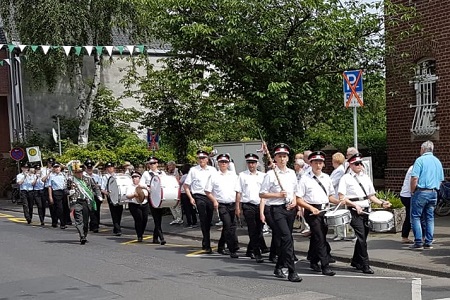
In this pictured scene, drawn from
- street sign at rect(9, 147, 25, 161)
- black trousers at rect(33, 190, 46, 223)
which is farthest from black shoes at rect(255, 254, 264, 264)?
street sign at rect(9, 147, 25, 161)

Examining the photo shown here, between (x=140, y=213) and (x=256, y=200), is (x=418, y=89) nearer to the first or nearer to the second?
(x=256, y=200)

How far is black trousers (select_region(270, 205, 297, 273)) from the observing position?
9352mm

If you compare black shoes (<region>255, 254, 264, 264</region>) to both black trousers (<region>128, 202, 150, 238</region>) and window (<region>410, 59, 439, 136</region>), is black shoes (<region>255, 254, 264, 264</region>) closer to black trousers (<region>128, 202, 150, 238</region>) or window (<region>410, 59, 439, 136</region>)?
black trousers (<region>128, 202, 150, 238</region>)

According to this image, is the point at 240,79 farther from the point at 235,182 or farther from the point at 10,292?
the point at 10,292

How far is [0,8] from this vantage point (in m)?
30.0

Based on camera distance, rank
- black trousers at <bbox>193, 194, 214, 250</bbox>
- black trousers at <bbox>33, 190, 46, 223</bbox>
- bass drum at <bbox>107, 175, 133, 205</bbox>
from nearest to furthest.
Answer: black trousers at <bbox>193, 194, 214, 250</bbox>, bass drum at <bbox>107, 175, 133, 205</bbox>, black trousers at <bbox>33, 190, 46, 223</bbox>

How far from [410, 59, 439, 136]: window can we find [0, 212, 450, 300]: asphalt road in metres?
6.79

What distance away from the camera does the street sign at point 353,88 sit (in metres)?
12.0

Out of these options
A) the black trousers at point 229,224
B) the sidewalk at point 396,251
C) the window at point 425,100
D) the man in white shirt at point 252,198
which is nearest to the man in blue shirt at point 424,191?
the sidewalk at point 396,251

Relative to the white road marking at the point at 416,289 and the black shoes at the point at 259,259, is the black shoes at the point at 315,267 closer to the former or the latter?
the black shoes at the point at 259,259

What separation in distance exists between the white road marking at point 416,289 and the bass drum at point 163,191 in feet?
19.3

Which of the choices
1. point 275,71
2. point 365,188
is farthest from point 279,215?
point 275,71

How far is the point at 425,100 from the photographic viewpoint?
663 inches

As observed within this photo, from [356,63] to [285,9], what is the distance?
2.09 meters
